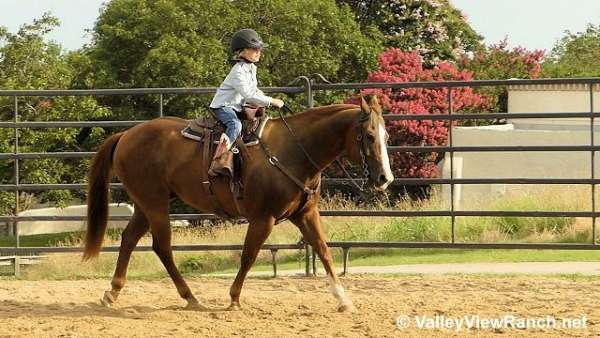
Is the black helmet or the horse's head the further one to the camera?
the black helmet

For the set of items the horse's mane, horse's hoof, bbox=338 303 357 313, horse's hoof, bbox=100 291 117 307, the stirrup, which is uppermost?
the horse's mane

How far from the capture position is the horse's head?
7617 mm

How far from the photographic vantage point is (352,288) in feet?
32.0

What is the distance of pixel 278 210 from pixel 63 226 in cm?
2005

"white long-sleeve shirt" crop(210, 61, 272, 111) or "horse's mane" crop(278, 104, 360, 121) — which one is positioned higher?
"white long-sleeve shirt" crop(210, 61, 272, 111)

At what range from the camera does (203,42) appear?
25.2 m

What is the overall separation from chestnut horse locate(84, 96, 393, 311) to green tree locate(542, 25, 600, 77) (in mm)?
27381

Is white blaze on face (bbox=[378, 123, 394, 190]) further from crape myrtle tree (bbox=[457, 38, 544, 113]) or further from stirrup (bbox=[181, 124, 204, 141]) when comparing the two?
crape myrtle tree (bbox=[457, 38, 544, 113])

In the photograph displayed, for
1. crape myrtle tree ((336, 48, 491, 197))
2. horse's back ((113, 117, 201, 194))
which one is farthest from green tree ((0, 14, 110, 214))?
horse's back ((113, 117, 201, 194))

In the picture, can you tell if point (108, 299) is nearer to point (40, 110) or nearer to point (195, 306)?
point (195, 306)

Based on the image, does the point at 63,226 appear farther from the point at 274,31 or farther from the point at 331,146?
the point at 331,146

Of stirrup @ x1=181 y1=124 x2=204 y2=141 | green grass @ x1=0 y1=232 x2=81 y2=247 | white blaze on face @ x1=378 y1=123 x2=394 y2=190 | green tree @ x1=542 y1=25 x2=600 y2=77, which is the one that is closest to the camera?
white blaze on face @ x1=378 y1=123 x2=394 y2=190

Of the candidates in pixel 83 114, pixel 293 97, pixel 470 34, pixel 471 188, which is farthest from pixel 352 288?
pixel 470 34

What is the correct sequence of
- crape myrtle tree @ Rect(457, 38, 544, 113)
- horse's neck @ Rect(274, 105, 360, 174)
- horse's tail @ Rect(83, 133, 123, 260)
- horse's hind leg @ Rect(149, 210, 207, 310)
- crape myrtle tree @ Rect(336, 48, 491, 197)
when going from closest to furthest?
horse's neck @ Rect(274, 105, 360, 174) → horse's hind leg @ Rect(149, 210, 207, 310) → horse's tail @ Rect(83, 133, 123, 260) → crape myrtle tree @ Rect(336, 48, 491, 197) → crape myrtle tree @ Rect(457, 38, 544, 113)
